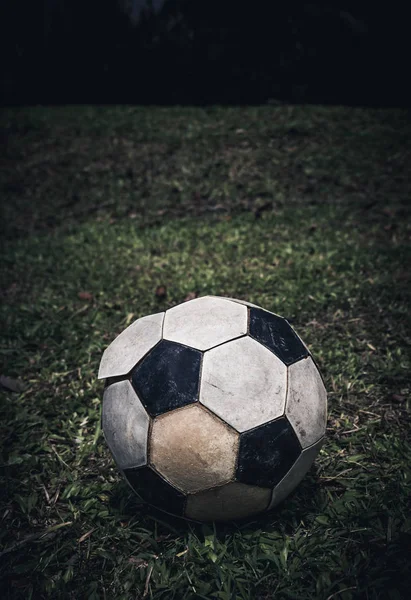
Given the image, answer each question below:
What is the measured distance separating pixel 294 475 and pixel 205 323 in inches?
29.2

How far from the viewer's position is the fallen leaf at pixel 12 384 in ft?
9.66

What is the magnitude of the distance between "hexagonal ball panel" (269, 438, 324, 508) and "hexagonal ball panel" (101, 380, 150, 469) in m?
0.57

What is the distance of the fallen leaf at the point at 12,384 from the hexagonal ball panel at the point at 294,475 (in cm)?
192

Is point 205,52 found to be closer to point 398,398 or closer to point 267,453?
point 398,398

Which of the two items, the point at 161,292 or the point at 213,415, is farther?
the point at 161,292

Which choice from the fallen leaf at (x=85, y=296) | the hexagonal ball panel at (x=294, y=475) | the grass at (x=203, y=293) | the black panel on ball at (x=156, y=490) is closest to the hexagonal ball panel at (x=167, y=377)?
the black panel on ball at (x=156, y=490)

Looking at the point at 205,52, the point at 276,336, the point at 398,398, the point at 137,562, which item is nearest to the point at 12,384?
the point at 137,562

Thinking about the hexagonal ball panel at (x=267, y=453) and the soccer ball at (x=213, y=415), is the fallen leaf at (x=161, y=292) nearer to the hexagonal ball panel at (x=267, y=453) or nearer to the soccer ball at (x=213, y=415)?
the soccer ball at (x=213, y=415)

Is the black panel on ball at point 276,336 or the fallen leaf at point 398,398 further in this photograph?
the fallen leaf at point 398,398

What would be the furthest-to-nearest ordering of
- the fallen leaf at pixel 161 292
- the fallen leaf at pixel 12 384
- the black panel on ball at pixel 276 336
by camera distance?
1. the fallen leaf at pixel 161 292
2. the fallen leaf at pixel 12 384
3. the black panel on ball at pixel 276 336

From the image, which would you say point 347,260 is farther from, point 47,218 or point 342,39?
point 342,39

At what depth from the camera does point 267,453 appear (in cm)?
171

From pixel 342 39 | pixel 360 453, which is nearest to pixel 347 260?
pixel 360 453

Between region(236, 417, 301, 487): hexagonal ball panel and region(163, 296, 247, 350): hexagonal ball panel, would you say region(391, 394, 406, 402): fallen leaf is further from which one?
region(163, 296, 247, 350): hexagonal ball panel
